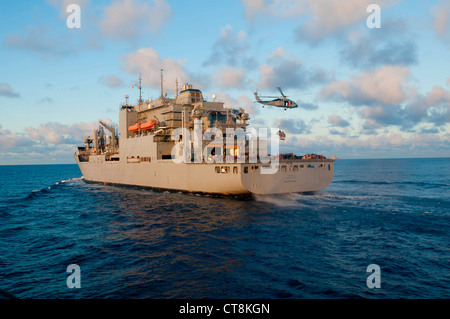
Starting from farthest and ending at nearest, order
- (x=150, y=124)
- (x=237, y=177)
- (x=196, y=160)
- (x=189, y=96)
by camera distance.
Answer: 1. (x=189, y=96)
2. (x=150, y=124)
3. (x=196, y=160)
4. (x=237, y=177)

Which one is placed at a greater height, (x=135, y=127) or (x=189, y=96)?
(x=189, y=96)

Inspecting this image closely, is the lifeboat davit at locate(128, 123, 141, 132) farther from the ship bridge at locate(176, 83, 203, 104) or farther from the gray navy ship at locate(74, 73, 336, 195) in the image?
the ship bridge at locate(176, 83, 203, 104)

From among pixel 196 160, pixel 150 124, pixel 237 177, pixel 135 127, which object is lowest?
pixel 237 177

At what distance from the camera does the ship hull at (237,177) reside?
31297 mm

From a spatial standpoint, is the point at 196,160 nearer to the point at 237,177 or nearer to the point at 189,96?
the point at 237,177

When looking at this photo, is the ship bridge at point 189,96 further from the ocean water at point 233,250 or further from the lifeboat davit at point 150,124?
the ocean water at point 233,250

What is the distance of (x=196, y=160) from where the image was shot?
34.9m

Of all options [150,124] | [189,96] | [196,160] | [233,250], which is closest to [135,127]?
[150,124]

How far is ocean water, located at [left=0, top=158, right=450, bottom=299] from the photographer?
12.3 m

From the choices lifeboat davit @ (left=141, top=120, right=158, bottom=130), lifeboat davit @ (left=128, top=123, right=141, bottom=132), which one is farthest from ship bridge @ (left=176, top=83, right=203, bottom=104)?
lifeboat davit @ (left=128, top=123, right=141, bottom=132)

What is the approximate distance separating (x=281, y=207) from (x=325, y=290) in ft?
53.6

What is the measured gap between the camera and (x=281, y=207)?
28.2 metres

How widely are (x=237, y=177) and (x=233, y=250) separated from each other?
1406cm
